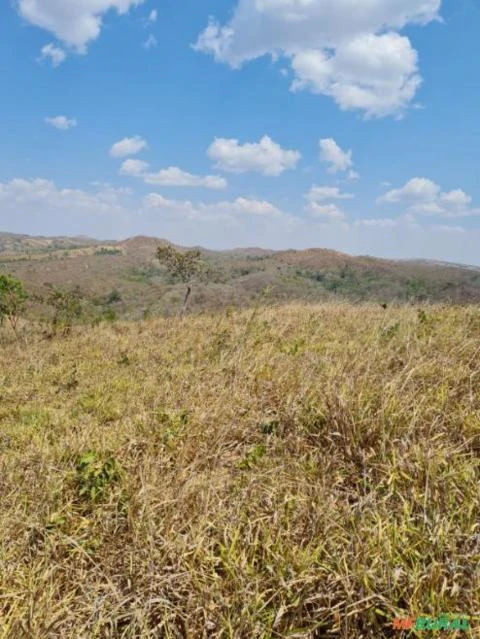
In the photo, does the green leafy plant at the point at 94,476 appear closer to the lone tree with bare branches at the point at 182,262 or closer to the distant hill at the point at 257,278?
the lone tree with bare branches at the point at 182,262

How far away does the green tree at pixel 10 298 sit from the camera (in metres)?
16.5

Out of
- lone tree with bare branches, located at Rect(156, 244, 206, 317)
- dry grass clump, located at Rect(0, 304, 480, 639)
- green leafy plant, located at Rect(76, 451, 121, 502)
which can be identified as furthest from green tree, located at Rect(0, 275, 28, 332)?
lone tree with bare branches, located at Rect(156, 244, 206, 317)

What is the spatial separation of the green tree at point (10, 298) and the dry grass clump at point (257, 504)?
46.3 ft

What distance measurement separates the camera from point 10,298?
1684cm

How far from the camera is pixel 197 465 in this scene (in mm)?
2807

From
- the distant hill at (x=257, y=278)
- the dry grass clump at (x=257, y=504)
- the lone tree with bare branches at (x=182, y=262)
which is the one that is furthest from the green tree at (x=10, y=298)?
the distant hill at (x=257, y=278)

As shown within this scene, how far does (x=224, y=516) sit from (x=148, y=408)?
185 cm

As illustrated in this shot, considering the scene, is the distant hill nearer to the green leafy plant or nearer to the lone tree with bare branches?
the lone tree with bare branches

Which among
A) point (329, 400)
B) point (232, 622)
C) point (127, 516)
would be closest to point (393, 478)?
point (329, 400)

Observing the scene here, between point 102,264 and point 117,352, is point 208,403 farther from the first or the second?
point 102,264

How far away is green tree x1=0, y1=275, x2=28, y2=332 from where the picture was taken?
54.1 feet

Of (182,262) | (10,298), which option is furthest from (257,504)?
(182,262)

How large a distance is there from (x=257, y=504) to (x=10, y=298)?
17652 mm

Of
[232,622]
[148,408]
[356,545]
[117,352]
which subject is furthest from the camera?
[117,352]
